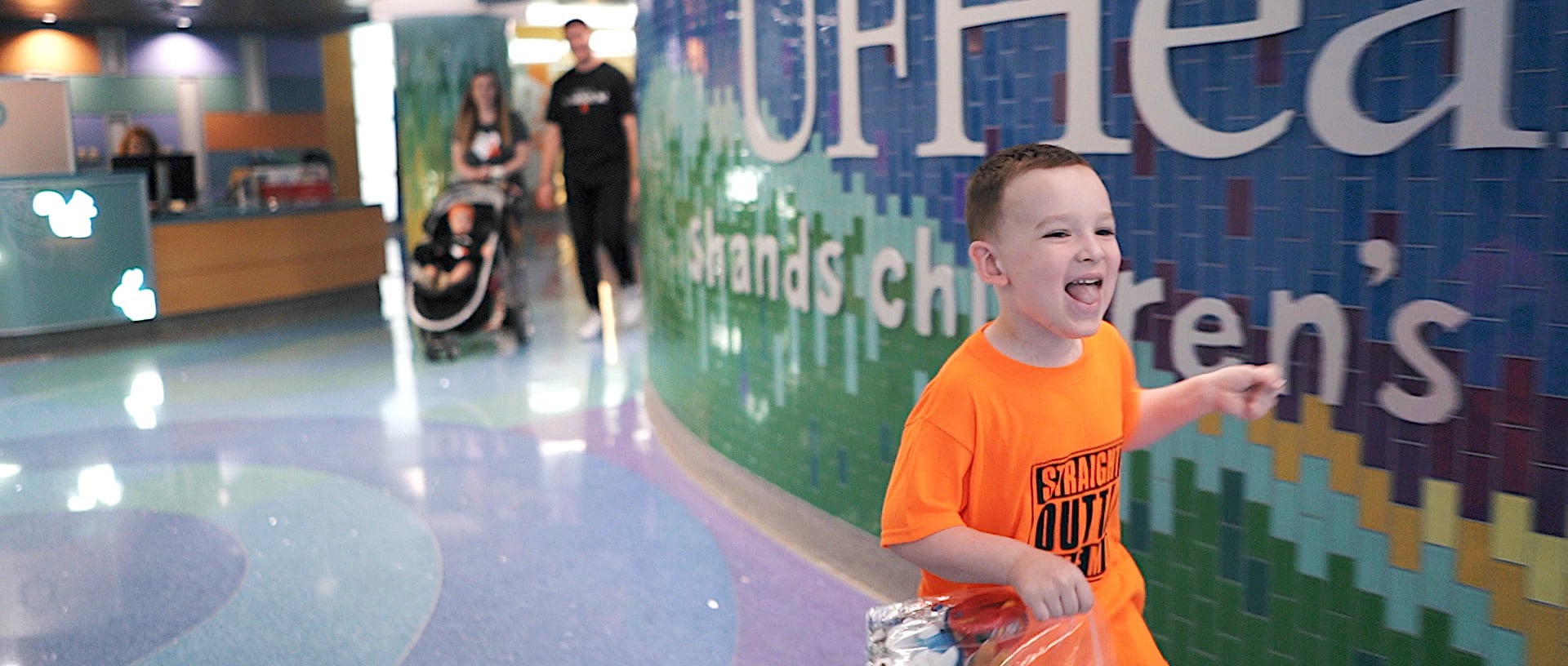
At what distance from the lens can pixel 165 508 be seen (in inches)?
161

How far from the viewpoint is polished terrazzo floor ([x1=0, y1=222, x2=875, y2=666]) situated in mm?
2949

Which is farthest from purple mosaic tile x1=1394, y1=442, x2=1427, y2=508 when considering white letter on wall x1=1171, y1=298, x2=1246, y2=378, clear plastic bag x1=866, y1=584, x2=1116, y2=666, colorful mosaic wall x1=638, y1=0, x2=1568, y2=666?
clear plastic bag x1=866, y1=584, x2=1116, y2=666

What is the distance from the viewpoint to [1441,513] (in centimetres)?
182

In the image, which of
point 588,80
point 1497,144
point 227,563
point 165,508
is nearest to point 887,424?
point 1497,144

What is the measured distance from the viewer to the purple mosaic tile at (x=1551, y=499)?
167 centimetres

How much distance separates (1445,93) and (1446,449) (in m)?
0.51

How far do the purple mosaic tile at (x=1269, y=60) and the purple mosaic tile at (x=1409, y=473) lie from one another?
0.60 m

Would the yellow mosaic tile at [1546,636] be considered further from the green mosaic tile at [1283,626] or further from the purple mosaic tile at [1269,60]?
the purple mosaic tile at [1269,60]

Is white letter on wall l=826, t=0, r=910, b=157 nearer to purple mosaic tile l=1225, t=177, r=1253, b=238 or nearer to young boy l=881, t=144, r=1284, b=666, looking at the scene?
purple mosaic tile l=1225, t=177, r=1253, b=238

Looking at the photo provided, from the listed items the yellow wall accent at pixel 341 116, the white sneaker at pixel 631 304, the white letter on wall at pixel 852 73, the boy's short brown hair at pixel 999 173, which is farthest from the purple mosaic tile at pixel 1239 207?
the yellow wall accent at pixel 341 116

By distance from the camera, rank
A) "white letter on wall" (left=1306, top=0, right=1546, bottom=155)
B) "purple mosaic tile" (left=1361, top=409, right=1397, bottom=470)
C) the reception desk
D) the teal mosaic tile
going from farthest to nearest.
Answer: the reception desk → the teal mosaic tile → "purple mosaic tile" (left=1361, top=409, right=1397, bottom=470) → "white letter on wall" (left=1306, top=0, right=1546, bottom=155)

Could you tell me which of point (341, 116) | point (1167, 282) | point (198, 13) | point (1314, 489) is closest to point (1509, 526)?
point (1314, 489)

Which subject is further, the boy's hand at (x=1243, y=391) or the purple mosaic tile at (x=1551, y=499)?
the purple mosaic tile at (x=1551, y=499)

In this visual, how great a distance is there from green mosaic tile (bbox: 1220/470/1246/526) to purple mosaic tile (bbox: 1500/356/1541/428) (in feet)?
1.62
